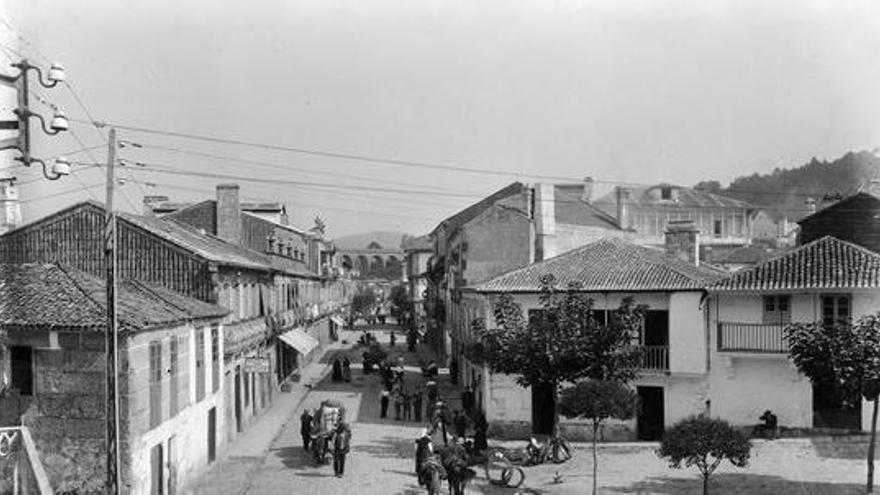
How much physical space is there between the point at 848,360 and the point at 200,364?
15.7m

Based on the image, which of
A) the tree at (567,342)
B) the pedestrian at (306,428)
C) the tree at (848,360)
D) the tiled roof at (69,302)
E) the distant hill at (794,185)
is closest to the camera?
the tiled roof at (69,302)

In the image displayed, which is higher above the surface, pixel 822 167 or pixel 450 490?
pixel 822 167

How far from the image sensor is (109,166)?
16094 mm

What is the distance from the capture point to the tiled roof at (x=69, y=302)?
17344 mm

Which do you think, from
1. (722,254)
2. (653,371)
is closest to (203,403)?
(653,371)

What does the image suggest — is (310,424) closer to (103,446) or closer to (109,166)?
(103,446)

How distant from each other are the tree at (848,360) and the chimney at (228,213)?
30.6 metres

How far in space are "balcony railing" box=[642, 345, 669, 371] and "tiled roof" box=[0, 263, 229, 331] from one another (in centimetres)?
1406

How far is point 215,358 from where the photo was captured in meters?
26.3

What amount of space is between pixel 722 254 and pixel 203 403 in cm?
5531

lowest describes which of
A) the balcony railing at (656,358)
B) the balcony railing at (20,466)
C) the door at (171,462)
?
the door at (171,462)

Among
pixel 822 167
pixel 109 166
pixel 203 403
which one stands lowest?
pixel 203 403

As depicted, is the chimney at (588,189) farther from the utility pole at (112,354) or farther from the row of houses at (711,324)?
the utility pole at (112,354)

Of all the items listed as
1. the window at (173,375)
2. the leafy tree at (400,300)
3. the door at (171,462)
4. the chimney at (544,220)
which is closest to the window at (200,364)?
the window at (173,375)
